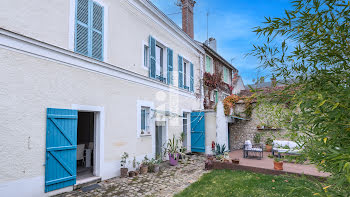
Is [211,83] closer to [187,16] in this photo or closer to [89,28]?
[187,16]

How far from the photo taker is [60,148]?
16.5ft

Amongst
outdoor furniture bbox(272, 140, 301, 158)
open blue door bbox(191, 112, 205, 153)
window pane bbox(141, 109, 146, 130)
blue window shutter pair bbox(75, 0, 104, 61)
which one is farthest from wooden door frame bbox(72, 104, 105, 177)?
open blue door bbox(191, 112, 205, 153)

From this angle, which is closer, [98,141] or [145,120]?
[98,141]

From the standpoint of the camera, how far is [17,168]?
13.9 ft

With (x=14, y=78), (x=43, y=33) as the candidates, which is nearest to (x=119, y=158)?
(x=14, y=78)

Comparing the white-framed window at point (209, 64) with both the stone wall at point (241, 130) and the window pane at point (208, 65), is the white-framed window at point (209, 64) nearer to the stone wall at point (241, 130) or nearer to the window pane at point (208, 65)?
the window pane at point (208, 65)

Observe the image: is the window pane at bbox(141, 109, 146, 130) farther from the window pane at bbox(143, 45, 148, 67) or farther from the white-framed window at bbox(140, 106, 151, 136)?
the window pane at bbox(143, 45, 148, 67)

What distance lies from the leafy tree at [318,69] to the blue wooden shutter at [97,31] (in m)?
5.48

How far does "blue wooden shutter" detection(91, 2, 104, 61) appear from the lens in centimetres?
618

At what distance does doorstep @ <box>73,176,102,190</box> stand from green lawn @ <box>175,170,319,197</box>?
8.58ft

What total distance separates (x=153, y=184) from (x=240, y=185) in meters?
2.56

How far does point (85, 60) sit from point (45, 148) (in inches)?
103

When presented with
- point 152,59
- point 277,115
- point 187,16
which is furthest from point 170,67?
point 277,115

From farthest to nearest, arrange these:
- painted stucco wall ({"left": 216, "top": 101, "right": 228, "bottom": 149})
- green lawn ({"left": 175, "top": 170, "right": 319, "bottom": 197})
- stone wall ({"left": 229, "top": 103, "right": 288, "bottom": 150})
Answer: stone wall ({"left": 229, "top": 103, "right": 288, "bottom": 150}), painted stucco wall ({"left": 216, "top": 101, "right": 228, "bottom": 149}), green lawn ({"left": 175, "top": 170, "right": 319, "bottom": 197})
